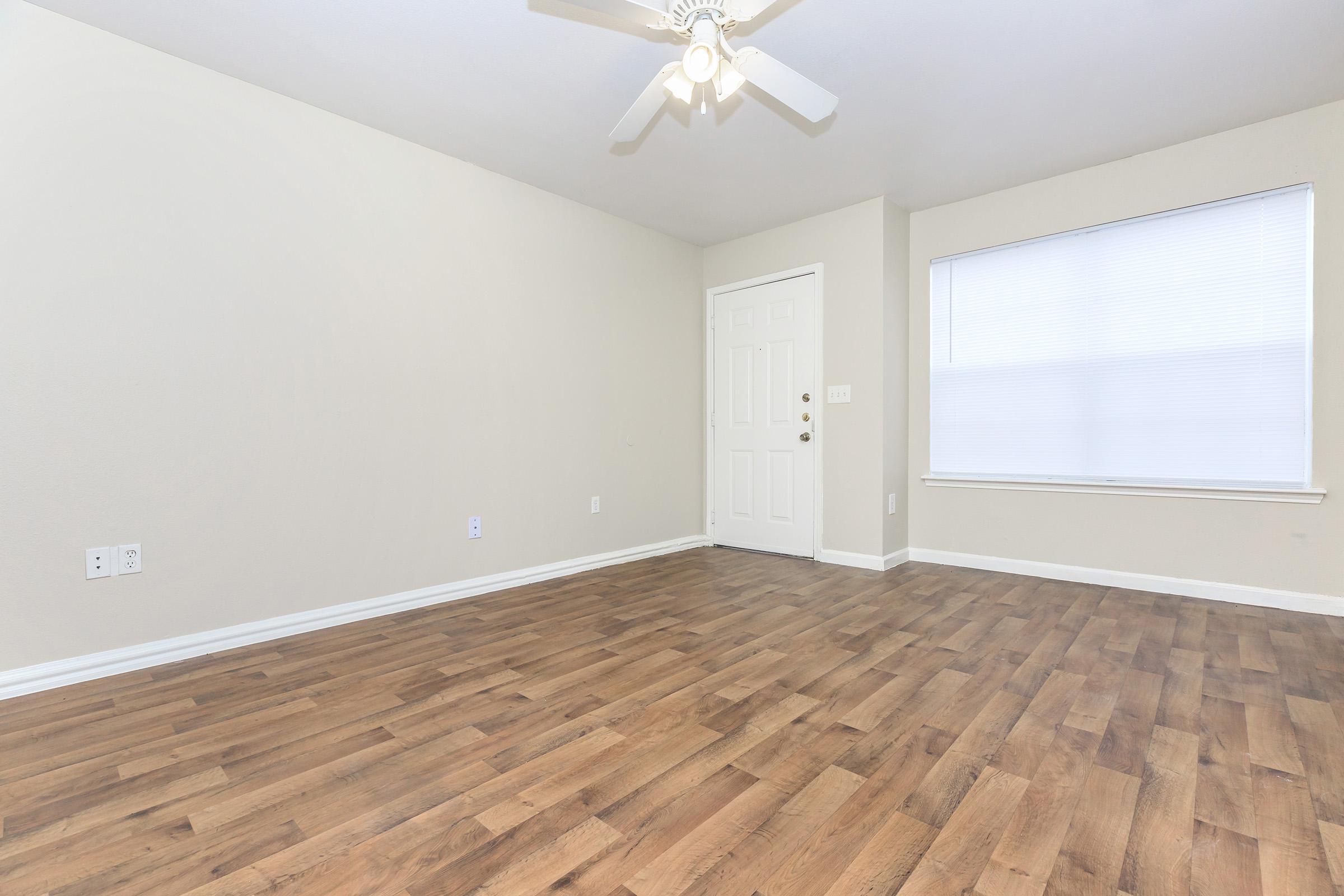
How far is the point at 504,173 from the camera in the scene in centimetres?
364

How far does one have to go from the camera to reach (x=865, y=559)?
4.14 metres

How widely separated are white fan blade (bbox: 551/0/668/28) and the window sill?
3.44 metres

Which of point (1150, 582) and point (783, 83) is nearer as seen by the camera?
point (783, 83)

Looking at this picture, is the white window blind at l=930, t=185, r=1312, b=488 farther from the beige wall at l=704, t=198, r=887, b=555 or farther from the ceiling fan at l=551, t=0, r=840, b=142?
the ceiling fan at l=551, t=0, r=840, b=142

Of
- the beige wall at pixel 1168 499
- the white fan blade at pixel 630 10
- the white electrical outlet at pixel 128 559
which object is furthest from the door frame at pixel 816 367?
the white electrical outlet at pixel 128 559

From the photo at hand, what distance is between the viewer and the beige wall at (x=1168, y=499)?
117 inches

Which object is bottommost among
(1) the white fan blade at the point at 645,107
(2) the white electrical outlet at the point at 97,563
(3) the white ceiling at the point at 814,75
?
(2) the white electrical outlet at the point at 97,563

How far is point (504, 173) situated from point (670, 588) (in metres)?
2.73

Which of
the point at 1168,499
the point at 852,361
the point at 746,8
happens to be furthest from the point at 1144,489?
the point at 746,8

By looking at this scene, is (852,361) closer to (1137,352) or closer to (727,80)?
(1137,352)

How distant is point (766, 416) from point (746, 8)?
3048 millimetres

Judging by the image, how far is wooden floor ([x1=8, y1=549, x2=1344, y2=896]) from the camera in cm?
128

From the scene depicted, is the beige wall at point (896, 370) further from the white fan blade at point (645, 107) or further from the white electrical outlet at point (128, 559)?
the white electrical outlet at point (128, 559)

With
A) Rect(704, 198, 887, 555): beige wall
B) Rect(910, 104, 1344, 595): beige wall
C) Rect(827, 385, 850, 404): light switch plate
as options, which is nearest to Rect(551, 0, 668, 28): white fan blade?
Rect(704, 198, 887, 555): beige wall
